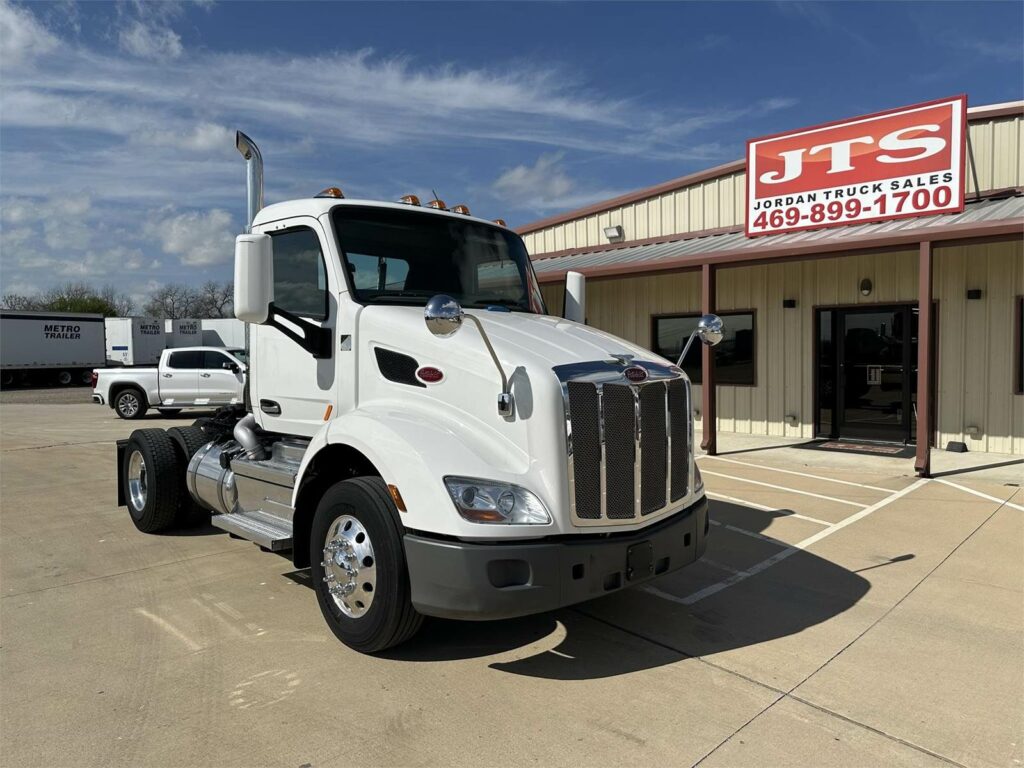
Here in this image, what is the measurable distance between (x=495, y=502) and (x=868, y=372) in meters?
9.66

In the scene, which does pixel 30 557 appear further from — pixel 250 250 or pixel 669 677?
pixel 669 677

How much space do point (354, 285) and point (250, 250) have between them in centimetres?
60

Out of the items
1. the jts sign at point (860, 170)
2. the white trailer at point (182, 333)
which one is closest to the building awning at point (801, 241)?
the jts sign at point (860, 170)

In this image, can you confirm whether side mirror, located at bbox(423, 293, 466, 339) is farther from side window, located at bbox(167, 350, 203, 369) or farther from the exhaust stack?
side window, located at bbox(167, 350, 203, 369)

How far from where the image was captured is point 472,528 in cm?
320

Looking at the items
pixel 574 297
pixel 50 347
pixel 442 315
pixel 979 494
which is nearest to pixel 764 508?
pixel 979 494

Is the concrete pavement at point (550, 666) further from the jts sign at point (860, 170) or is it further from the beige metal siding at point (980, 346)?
the jts sign at point (860, 170)

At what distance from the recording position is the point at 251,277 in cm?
417

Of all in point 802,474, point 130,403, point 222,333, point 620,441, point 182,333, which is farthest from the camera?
point 222,333

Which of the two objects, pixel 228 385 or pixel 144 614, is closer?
pixel 144 614

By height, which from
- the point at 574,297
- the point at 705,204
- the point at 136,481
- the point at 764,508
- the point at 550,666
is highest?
the point at 705,204

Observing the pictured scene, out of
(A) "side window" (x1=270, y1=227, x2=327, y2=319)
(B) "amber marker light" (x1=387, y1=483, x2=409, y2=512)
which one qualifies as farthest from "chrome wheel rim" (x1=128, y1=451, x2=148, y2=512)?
(B) "amber marker light" (x1=387, y1=483, x2=409, y2=512)

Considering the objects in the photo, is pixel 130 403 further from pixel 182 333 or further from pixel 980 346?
pixel 182 333

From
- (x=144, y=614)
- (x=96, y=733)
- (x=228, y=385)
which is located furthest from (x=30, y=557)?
(x=228, y=385)
